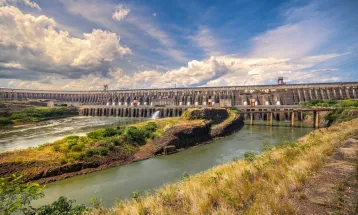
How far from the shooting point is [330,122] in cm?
4069

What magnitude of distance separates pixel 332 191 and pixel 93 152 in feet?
69.5

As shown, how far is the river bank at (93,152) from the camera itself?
57.4 ft

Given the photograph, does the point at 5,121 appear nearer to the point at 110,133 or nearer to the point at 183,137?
the point at 110,133

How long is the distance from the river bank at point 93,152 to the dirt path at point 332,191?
745 inches

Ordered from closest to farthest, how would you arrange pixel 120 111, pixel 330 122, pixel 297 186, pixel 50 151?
pixel 297 186 → pixel 50 151 → pixel 330 122 → pixel 120 111

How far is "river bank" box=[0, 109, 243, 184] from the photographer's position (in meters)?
17.5

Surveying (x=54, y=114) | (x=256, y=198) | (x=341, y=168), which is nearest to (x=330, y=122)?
(x=341, y=168)

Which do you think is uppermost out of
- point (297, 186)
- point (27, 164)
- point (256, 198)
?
point (297, 186)

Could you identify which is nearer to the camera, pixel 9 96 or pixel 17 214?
pixel 17 214

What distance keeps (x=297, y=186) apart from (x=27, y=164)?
2195 centimetres

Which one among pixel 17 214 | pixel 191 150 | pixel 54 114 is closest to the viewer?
pixel 17 214

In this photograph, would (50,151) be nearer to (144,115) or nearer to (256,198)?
(256,198)

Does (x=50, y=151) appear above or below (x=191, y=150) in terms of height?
above

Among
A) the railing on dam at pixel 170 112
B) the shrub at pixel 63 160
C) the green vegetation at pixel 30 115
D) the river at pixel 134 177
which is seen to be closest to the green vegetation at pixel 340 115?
the railing on dam at pixel 170 112
